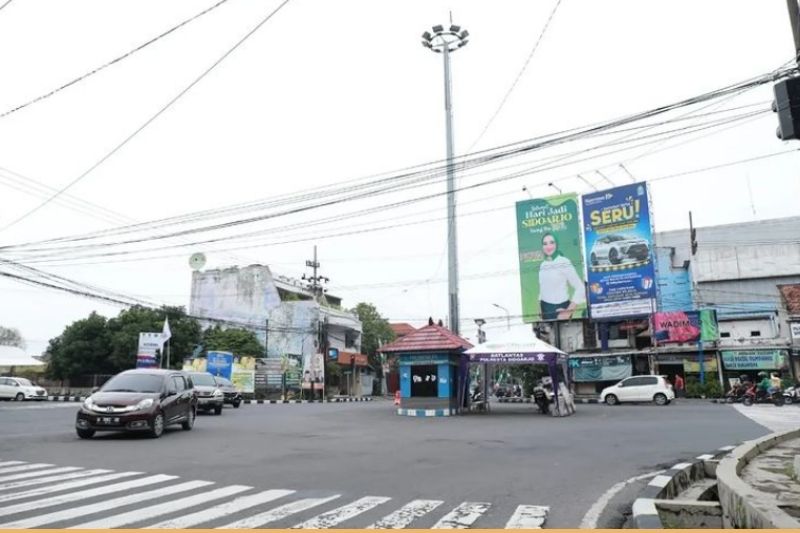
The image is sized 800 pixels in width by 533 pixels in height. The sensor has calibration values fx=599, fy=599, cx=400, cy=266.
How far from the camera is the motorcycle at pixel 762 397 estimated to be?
25.3 m

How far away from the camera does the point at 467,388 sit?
24.5 m

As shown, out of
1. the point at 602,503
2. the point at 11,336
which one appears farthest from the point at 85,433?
the point at 11,336

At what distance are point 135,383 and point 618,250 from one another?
3394 centimetres

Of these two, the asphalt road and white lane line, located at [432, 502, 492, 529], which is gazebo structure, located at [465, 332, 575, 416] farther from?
white lane line, located at [432, 502, 492, 529]

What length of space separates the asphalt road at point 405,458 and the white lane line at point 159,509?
0.11 meters

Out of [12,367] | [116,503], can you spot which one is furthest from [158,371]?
[12,367]

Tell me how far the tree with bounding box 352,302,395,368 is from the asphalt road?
45.4 meters

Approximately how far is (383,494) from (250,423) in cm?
1161

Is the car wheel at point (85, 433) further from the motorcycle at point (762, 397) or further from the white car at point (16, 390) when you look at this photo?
the white car at point (16, 390)

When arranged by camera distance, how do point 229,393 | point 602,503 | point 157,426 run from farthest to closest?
point 229,393
point 157,426
point 602,503

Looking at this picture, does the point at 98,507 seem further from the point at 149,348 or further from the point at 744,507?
the point at 149,348

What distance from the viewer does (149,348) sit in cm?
3566

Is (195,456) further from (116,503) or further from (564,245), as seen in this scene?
(564,245)

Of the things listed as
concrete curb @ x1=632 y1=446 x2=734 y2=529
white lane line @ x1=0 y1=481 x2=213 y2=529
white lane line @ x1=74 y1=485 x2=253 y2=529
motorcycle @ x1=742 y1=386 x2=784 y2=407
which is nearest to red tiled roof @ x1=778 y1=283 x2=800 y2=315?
motorcycle @ x1=742 y1=386 x2=784 y2=407
